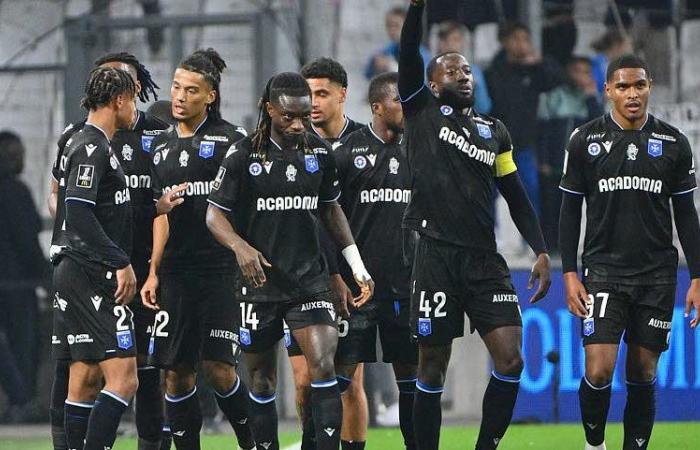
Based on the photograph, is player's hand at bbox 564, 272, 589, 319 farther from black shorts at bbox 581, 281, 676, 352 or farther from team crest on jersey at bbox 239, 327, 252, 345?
team crest on jersey at bbox 239, 327, 252, 345

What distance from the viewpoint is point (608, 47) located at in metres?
14.3

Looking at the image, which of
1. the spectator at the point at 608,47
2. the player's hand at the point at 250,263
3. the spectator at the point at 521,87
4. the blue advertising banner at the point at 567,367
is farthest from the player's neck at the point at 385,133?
the spectator at the point at 608,47

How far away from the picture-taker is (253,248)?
8.05m

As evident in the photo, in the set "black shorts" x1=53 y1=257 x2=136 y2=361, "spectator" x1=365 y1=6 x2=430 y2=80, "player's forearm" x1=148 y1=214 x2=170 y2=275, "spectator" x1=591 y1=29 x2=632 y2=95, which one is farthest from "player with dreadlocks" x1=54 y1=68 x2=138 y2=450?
"spectator" x1=591 y1=29 x2=632 y2=95

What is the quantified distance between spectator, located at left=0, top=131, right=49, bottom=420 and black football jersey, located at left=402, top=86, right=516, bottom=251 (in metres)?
6.93

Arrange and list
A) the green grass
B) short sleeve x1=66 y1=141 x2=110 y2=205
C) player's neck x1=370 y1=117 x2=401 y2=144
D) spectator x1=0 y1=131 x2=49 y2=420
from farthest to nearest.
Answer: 1. spectator x1=0 y1=131 x2=49 y2=420
2. the green grass
3. player's neck x1=370 y1=117 x2=401 y2=144
4. short sleeve x1=66 y1=141 x2=110 y2=205

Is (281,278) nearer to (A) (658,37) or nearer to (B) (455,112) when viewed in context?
(B) (455,112)

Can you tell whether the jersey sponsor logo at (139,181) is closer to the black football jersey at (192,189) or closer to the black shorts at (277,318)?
the black football jersey at (192,189)

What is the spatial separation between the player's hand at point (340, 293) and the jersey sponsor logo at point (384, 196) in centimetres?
67

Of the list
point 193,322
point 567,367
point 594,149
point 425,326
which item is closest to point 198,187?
point 193,322

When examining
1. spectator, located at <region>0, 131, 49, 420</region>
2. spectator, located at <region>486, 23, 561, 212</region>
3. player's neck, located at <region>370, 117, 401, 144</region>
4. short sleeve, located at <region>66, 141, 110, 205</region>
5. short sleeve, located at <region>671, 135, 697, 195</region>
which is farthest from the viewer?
spectator, located at <region>0, 131, 49, 420</region>

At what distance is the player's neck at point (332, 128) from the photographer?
30.9ft

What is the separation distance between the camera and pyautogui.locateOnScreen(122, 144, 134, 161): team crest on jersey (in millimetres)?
8969

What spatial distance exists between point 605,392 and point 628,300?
21.4 inches
